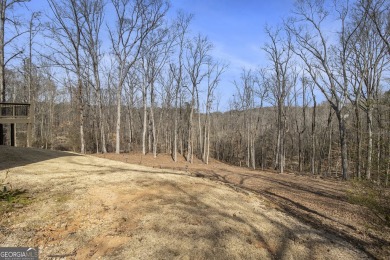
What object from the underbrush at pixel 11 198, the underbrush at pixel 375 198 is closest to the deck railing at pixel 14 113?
the underbrush at pixel 11 198

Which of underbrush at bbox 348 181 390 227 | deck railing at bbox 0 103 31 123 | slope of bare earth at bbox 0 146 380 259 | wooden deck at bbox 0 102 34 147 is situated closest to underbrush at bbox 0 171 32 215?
Result: slope of bare earth at bbox 0 146 380 259

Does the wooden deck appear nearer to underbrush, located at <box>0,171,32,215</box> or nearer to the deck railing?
the deck railing

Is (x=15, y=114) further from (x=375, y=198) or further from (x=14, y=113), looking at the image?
(x=375, y=198)

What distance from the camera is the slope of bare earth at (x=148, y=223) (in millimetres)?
4184

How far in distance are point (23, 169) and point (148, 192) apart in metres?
3.86

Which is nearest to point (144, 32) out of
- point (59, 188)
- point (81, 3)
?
point (81, 3)

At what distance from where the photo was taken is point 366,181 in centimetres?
528

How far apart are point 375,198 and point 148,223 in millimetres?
4419

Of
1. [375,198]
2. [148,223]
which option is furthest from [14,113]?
[375,198]

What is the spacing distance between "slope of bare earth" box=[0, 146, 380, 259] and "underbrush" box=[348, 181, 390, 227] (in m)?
0.85

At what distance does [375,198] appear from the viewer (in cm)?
507

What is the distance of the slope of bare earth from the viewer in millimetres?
4184

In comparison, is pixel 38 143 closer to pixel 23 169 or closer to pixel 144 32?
pixel 144 32

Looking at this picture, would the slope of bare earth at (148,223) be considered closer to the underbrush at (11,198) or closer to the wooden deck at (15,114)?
the underbrush at (11,198)
